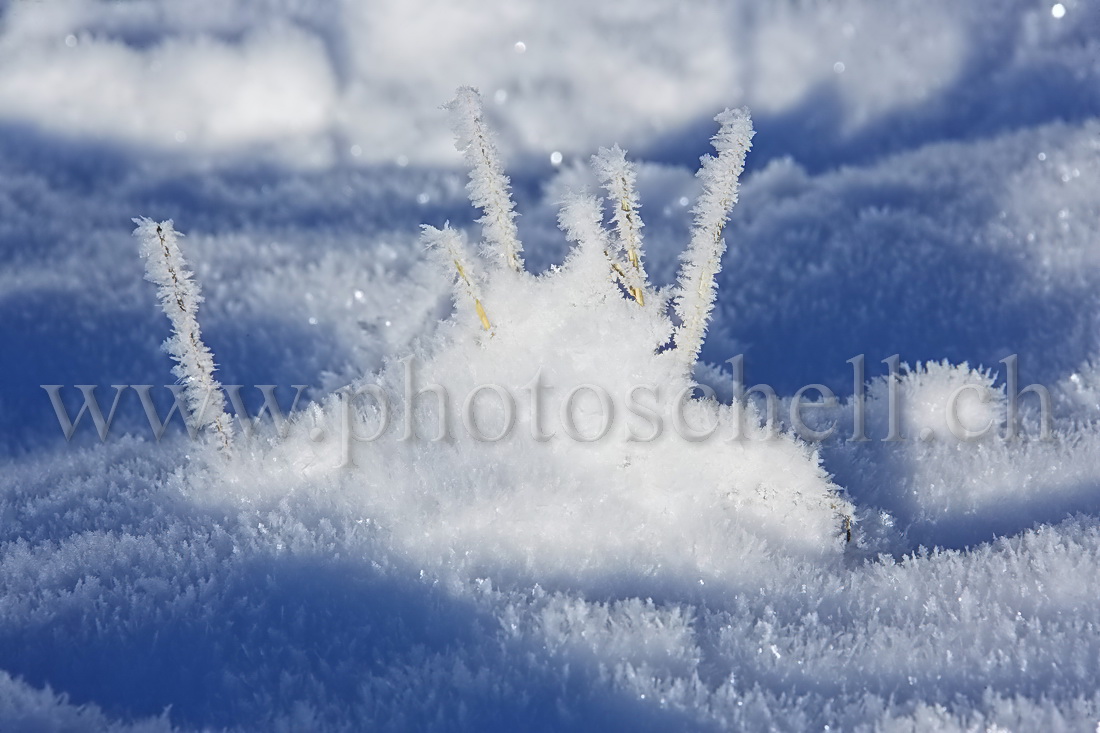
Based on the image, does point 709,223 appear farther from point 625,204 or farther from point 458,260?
point 458,260

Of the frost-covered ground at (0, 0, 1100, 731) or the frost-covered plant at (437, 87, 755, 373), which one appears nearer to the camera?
the frost-covered ground at (0, 0, 1100, 731)

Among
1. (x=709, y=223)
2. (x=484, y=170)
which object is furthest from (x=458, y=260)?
(x=709, y=223)

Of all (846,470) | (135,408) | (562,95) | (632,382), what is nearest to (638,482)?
(632,382)

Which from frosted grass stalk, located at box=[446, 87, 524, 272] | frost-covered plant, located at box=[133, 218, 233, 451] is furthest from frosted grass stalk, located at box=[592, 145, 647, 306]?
frost-covered plant, located at box=[133, 218, 233, 451]

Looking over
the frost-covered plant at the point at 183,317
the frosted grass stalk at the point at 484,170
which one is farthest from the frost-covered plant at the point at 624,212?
the frost-covered plant at the point at 183,317

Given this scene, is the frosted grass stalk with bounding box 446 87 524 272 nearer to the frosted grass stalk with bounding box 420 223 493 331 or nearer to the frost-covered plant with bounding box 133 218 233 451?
the frosted grass stalk with bounding box 420 223 493 331

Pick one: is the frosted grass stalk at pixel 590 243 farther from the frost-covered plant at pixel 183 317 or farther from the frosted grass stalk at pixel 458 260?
the frost-covered plant at pixel 183 317
